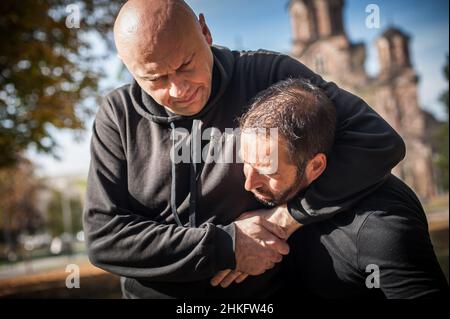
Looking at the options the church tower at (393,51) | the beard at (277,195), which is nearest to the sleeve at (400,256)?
the beard at (277,195)

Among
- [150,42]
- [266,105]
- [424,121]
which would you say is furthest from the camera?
[424,121]

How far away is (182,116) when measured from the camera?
144 cm

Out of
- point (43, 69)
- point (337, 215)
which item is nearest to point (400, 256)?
point (337, 215)

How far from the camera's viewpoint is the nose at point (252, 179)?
4.39 feet

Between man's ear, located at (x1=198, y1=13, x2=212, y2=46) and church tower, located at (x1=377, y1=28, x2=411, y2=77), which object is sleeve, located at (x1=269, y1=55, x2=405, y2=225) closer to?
man's ear, located at (x1=198, y1=13, x2=212, y2=46)

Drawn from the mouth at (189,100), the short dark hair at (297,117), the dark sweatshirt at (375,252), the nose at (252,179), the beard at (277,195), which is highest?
the mouth at (189,100)

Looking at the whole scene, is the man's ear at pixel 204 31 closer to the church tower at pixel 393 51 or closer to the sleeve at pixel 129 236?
the sleeve at pixel 129 236

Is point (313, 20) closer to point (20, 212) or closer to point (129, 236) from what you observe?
point (129, 236)

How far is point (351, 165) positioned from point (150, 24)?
68 centimetres

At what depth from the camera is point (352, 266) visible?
138cm

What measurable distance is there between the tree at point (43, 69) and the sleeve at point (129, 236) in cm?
142

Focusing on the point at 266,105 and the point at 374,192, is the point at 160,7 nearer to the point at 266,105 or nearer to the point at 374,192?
the point at 266,105

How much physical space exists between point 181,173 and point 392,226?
639mm
